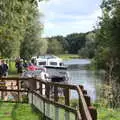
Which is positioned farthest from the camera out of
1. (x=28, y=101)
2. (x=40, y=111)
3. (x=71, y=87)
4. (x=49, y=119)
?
(x=28, y=101)

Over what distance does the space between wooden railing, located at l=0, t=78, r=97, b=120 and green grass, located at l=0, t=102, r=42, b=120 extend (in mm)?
292

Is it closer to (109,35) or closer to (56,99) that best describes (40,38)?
(109,35)

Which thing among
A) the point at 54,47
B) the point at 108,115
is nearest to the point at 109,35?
the point at 108,115

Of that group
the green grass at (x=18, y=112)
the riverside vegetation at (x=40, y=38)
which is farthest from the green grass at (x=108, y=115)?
the green grass at (x=18, y=112)

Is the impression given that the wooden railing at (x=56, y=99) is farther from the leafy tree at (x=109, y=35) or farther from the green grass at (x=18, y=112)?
the leafy tree at (x=109, y=35)

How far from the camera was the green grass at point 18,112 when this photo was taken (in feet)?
59.0

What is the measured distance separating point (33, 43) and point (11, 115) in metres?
63.1

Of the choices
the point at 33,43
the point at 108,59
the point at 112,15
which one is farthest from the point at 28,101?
the point at 33,43

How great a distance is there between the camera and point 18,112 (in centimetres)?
1970

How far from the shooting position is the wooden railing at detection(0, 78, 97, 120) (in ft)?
32.7

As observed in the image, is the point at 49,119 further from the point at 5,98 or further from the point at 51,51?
the point at 51,51

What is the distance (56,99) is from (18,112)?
13.3 feet

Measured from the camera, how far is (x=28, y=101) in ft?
74.8

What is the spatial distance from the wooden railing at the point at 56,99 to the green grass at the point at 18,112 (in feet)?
0.96
